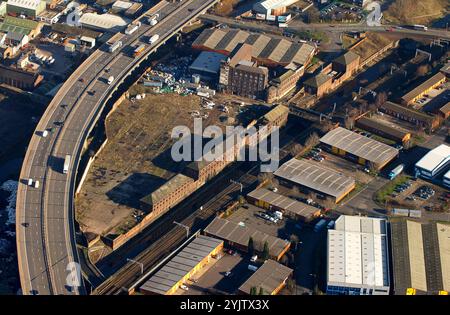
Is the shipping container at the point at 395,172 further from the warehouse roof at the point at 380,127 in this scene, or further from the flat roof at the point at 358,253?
the flat roof at the point at 358,253

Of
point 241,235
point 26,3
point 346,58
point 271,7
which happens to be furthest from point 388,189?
point 26,3

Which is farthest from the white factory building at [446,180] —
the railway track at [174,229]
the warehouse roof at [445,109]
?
the railway track at [174,229]

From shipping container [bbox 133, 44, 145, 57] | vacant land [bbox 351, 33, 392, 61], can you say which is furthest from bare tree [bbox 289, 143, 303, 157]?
shipping container [bbox 133, 44, 145, 57]

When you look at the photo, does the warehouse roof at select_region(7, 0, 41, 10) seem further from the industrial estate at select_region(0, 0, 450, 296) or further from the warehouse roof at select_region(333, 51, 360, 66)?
the warehouse roof at select_region(333, 51, 360, 66)

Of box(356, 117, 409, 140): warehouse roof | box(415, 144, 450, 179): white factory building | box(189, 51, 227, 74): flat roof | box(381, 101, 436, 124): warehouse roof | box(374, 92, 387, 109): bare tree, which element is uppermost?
box(189, 51, 227, 74): flat roof

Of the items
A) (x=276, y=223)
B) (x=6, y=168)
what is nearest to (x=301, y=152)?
(x=276, y=223)

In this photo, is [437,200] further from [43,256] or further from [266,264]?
[43,256]

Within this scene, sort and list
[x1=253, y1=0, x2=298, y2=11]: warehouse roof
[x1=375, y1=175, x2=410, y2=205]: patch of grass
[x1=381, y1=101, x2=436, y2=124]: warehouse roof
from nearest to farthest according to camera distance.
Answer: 1. [x1=375, y1=175, x2=410, y2=205]: patch of grass
2. [x1=381, y1=101, x2=436, y2=124]: warehouse roof
3. [x1=253, y1=0, x2=298, y2=11]: warehouse roof

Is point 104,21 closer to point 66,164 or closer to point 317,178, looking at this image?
point 66,164
